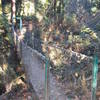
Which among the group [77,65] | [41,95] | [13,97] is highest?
[77,65]

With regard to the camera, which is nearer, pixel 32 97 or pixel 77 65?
pixel 77 65

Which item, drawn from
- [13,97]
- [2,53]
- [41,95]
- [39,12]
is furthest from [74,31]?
[41,95]

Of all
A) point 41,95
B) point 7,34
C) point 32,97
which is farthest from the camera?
point 7,34

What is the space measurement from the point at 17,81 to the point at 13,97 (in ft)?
2.33

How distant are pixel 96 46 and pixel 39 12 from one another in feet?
23.7

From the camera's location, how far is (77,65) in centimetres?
480

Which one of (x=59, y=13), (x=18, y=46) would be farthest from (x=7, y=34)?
(x=59, y=13)

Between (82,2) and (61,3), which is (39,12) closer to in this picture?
(61,3)

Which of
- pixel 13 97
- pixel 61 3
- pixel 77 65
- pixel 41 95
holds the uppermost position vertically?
pixel 61 3

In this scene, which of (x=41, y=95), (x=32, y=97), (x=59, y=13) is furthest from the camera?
(x=59, y=13)

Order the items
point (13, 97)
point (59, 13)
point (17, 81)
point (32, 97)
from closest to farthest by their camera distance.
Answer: point (32, 97)
point (13, 97)
point (17, 81)
point (59, 13)

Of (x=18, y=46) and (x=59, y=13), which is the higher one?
(x=59, y=13)

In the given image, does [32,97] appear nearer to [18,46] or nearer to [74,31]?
[18,46]

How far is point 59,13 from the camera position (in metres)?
13.7
